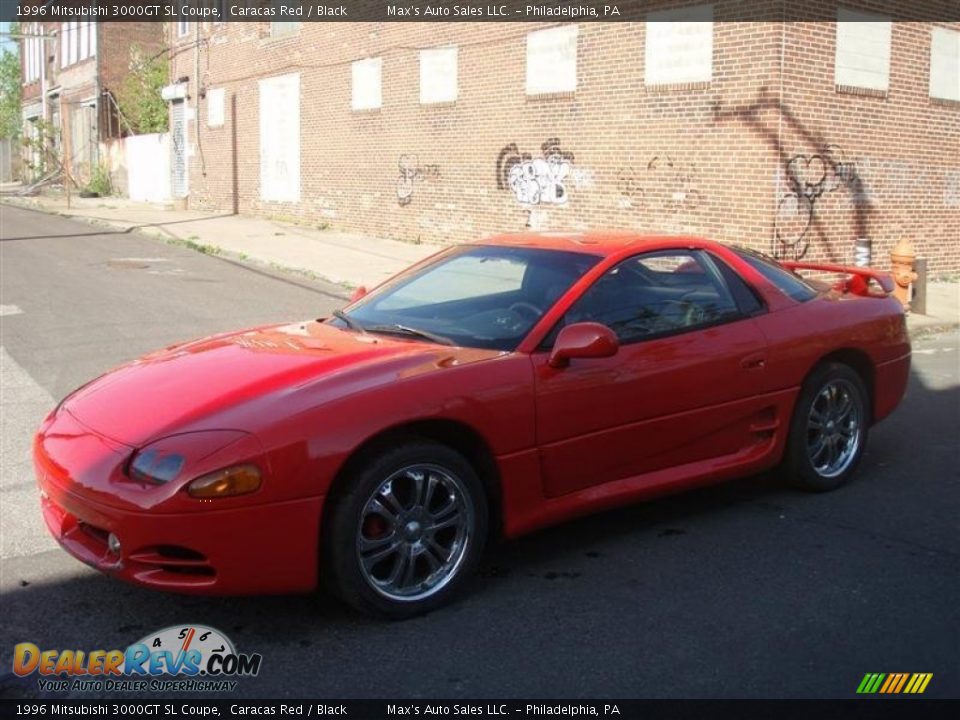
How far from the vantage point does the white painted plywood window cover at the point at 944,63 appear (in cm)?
1520

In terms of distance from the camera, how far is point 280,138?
24.8m

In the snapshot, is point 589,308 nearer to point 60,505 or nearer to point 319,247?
point 60,505

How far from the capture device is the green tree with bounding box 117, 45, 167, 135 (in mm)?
36312

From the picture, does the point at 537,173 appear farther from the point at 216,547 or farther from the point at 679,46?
the point at 216,547

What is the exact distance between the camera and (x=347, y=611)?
4.19 metres

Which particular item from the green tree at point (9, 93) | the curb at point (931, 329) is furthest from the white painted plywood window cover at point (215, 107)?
the green tree at point (9, 93)

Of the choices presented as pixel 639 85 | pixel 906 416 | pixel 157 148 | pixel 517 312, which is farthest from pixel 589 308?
pixel 157 148

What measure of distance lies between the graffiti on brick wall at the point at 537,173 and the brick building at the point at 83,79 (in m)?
24.6

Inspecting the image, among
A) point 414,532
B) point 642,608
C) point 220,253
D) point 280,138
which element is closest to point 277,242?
point 220,253

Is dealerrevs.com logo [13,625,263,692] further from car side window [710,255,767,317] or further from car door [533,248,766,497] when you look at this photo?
car side window [710,255,767,317]

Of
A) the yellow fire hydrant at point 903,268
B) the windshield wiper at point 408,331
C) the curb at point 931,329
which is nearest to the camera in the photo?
the windshield wiper at point 408,331

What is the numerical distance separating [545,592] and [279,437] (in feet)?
4.42

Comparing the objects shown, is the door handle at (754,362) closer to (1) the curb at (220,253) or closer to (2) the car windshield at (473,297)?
(2) the car windshield at (473,297)

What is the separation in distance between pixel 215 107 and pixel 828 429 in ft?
81.2
